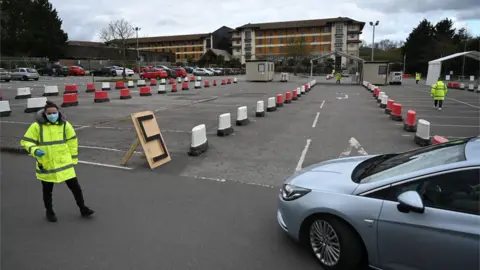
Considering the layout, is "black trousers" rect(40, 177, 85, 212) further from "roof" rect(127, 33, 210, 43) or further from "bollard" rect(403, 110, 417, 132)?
"roof" rect(127, 33, 210, 43)

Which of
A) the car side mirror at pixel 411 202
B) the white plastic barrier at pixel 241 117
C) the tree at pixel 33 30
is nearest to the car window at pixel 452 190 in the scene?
the car side mirror at pixel 411 202

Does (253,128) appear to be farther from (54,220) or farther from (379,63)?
(379,63)

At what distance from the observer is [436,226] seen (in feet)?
9.83

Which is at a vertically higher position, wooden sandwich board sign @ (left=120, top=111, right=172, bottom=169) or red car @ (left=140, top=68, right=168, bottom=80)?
red car @ (left=140, top=68, right=168, bottom=80)

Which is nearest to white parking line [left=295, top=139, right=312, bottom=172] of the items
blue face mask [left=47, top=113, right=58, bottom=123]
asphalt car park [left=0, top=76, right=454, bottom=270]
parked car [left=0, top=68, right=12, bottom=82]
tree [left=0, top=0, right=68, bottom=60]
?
asphalt car park [left=0, top=76, right=454, bottom=270]

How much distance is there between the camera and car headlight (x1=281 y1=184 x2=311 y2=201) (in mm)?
3957

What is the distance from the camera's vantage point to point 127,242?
169 inches

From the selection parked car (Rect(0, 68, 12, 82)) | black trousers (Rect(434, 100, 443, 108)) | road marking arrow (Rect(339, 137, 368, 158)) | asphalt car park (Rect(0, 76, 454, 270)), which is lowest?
asphalt car park (Rect(0, 76, 454, 270))

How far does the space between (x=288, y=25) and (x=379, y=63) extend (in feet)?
254

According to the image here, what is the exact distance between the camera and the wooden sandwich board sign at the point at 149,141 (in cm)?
727

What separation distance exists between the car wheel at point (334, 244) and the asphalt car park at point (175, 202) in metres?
0.18

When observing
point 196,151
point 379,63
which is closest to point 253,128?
point 196,151

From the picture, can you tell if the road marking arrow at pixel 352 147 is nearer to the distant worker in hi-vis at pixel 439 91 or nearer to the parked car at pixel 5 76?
the distant worker in hi-vis at pixel 439 91

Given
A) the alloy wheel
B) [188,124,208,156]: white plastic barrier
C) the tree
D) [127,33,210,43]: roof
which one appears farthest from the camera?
[127,33,210,43]: roof
